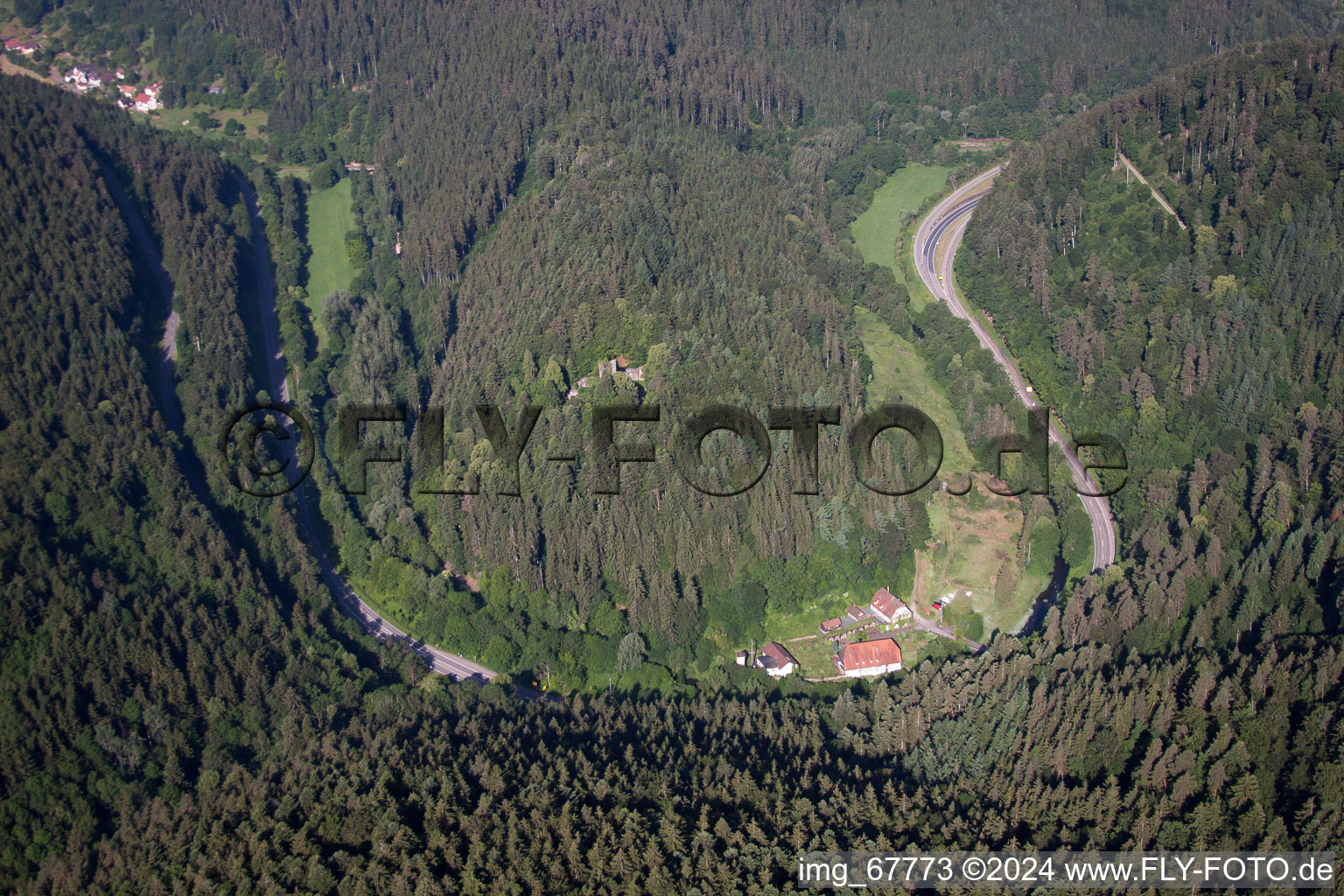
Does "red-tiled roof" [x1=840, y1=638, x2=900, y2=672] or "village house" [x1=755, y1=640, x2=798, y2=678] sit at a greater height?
"red-tiled roof" [x1=840, y1=638, x2=900, y2=672]

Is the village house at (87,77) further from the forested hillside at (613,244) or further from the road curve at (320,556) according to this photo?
the road curve at (320,556)

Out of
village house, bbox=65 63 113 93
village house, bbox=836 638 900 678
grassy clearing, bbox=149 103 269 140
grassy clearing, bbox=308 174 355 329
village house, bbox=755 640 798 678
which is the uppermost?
village house, bbox=65 63 113 93

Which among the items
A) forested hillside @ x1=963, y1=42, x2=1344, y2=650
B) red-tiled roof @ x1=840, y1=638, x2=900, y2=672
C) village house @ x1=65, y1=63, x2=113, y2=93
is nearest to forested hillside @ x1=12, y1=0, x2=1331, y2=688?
village house @ x1=65, y1=63, x2=113, y2=93

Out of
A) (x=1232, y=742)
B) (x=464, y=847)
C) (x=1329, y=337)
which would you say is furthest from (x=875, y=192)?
(x=464, y=847)

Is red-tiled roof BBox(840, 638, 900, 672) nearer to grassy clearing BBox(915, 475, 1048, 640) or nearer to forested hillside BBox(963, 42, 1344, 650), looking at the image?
grassy clearing BBox(915, 475, 1048, 640)

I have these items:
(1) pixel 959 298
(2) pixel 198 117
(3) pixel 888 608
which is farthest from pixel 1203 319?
(2) pixel 198 117

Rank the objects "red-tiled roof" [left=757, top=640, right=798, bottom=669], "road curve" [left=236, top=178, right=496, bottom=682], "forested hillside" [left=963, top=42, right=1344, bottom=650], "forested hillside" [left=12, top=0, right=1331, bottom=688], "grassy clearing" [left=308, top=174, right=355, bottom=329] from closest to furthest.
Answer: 1. "forested hillside" [left=963, top=42, right=1344, bottom=650]
2. "red-tiled roof" [left=757, top=640, right=798, bottom=669]
3. "road curve" [left=236, top=178, right=496, bottom=682]
4. "forested hillside" [left=12, top=0, right=1331, bottom=688]
5. "grassy clearing" [left=308, top=174, right=355, bottom=329]
